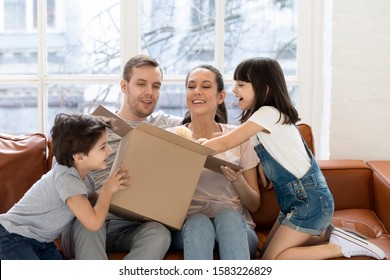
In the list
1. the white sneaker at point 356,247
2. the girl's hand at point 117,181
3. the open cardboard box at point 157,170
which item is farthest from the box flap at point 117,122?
the white sneaker at point 356,247

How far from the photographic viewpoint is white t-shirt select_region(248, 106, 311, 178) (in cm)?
231

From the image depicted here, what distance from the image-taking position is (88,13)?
3238mm

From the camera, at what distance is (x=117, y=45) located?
128 inches

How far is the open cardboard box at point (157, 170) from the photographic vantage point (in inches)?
83.8

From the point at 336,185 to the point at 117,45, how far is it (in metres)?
1.35

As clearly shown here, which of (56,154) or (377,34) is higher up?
(377,34)

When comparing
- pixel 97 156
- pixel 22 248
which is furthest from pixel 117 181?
pixel 22 248

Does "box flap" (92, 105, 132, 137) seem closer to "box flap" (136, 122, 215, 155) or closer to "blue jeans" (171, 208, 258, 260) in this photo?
"box flap" (136, 122, 215, 155)

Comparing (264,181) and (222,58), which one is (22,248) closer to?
(264,181)

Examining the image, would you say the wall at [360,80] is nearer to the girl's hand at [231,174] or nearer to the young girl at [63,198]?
the girl's hand at [231,174]

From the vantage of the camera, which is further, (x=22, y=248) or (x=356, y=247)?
(x=356, y=247)
